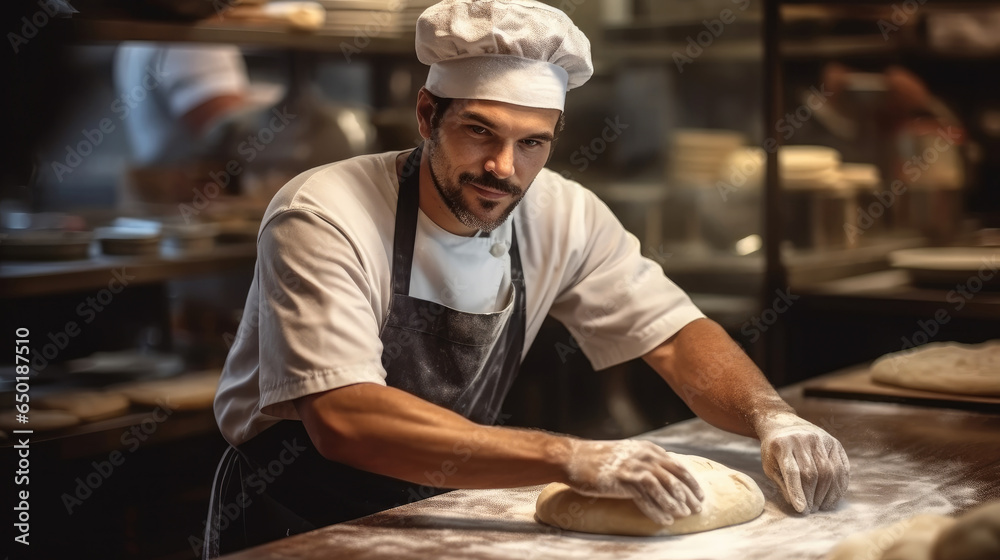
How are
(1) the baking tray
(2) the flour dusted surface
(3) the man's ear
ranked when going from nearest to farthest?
1. (2) the flour dusted surface
2. (3) the man's ear
3. (1) the baking tray

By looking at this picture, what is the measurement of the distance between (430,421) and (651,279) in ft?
2.50

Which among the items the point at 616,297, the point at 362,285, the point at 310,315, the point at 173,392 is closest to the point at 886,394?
the point at 616,297

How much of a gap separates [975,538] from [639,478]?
1.47ft

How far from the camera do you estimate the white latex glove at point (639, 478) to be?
4.76 feet

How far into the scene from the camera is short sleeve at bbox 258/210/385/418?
1.53 meters

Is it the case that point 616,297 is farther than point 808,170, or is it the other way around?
point 808,170

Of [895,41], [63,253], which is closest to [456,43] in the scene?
[63,253]

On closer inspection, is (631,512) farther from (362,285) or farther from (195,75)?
(195,75)

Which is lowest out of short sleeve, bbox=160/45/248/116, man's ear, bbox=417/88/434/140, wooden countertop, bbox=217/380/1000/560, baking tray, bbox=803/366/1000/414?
baking tray, bbox=803/366/1000/414

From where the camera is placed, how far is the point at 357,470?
71.4 inches

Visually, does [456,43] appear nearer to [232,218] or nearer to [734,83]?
[232,218]

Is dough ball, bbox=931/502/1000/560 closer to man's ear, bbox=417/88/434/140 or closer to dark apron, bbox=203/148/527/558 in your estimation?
dark apron, bbox=203/148/527/558

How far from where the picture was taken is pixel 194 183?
9.82 ft

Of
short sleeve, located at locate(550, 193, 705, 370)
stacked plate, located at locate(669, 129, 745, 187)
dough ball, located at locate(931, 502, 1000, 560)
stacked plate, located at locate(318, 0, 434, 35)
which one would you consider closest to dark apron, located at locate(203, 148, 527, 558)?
short sleeve, located at locate(550, 193, 705, 370)
